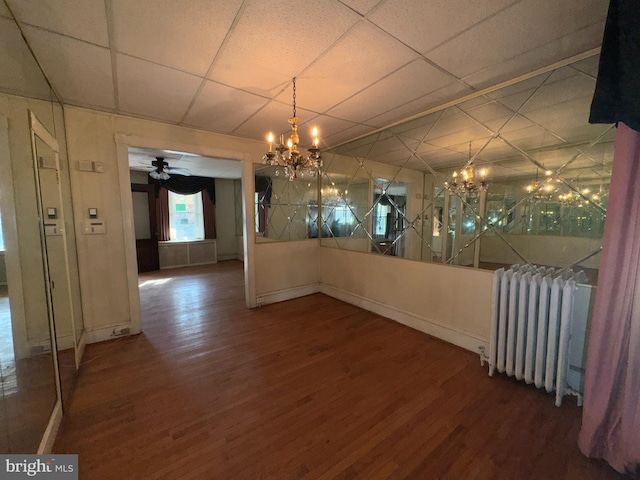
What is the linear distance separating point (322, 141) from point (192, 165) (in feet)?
12.1

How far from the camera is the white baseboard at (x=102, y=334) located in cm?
284

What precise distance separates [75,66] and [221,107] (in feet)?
3.78

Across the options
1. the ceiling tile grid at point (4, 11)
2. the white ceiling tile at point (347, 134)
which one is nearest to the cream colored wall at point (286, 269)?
the white ceiling tile at point (347, 134)

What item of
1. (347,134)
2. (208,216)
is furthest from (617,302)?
(208,216)

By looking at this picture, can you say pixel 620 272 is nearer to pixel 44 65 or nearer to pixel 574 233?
pixel 574 233

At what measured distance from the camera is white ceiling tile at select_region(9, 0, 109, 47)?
1.37 metres

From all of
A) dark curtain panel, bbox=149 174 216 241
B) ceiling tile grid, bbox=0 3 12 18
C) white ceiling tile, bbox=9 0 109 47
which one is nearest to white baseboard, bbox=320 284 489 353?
white ceiling tile, bbox=9 0 109 47

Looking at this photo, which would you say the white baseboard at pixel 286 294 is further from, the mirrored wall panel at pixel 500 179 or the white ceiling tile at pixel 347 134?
the white ceiling tile at pixel 347 134

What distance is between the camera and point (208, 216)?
782 centimetres

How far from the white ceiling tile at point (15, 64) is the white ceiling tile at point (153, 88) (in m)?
0.50

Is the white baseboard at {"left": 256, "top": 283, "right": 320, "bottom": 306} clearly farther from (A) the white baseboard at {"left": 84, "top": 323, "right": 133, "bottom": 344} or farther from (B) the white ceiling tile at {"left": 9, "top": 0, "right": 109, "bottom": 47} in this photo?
(B) the white ceiling tile at {"left": 9, "top": 0, "right": 109, "bottom": 47}

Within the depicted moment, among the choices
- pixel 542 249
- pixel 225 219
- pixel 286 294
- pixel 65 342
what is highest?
pixel 225 219

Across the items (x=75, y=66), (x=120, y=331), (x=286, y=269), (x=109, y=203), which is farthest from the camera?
(x=286, y=269)

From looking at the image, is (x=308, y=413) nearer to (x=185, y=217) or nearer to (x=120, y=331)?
(x=120, y=331)
